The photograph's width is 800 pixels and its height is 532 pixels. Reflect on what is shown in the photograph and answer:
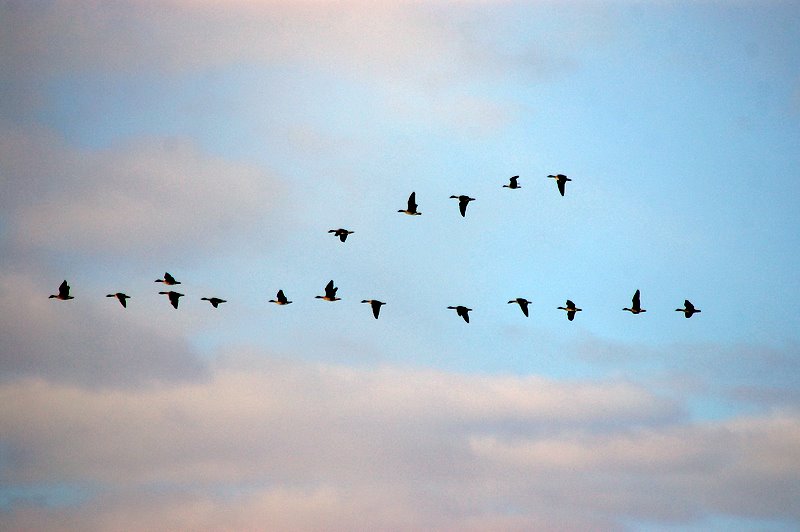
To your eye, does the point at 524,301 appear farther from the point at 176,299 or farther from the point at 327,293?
the point at 176,299

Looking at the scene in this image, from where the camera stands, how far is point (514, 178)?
11606 cm

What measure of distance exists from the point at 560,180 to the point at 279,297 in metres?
22.2

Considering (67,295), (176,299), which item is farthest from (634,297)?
(67,295)

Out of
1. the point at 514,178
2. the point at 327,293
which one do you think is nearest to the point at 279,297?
the point at 327,293

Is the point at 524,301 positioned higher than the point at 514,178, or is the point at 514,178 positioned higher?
the point at 514,178

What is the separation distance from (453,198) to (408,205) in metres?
4.76

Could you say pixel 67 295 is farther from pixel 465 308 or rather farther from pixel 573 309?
pixel 573 309

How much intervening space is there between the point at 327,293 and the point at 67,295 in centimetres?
1963

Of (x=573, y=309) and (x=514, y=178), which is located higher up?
(x=514, y=178)

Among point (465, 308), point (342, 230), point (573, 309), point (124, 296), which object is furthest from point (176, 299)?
point (573, 309)

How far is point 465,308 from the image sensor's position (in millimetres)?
114938

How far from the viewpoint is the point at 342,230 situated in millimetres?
115688

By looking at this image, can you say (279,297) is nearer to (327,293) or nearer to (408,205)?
(327,293)

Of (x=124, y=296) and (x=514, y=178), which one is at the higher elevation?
(x=514, y=178)
